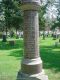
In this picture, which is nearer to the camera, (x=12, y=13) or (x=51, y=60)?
(x=51, y=60)

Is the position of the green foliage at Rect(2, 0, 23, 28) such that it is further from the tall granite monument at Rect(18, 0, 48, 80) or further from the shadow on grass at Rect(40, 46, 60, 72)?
the tall granite monument at Rect(18, 0, 48, 80)

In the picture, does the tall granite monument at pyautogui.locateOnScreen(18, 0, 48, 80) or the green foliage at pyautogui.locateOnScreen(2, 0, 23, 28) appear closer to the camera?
the tall granite monument at pyautogui.locateOnScreen(18, 0, 48, 80)

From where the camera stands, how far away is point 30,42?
888cm

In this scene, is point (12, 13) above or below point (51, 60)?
above

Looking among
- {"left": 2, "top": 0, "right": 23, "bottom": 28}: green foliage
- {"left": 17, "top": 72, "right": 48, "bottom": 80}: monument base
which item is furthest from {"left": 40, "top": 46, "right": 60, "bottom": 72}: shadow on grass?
{"left": 2, "top": 0, "right": 23, "bottom": 28}: green foliage

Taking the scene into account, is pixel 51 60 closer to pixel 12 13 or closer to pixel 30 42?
pixel 30 42

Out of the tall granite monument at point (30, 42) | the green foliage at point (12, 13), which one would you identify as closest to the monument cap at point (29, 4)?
the tall granite monument at point (30, 42)

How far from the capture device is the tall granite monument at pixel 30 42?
881cm

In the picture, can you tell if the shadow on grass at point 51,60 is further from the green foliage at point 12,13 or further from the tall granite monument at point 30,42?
the green foliage at point 12,13

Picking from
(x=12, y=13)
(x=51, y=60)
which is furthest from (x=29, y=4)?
(x=12, y=13)

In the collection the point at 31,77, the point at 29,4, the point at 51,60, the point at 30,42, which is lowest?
the point at 51,60

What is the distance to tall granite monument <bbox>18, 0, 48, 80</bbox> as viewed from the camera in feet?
28.9

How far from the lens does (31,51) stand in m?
8.88

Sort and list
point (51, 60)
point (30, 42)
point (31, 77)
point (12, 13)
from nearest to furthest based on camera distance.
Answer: point (31, 77), point (30, 42), point (51, 60), point (12, 13)
